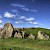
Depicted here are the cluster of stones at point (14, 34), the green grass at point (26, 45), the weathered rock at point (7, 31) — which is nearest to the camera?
the green grass at point (26, 45)

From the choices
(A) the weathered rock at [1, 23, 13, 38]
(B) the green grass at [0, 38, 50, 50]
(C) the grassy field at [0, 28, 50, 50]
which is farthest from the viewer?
(A) the weathered rock at [1, 23, 13, 38]

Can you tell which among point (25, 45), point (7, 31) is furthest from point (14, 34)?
point (25, 45)

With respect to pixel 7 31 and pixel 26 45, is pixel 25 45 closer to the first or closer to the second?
pixel 26 45

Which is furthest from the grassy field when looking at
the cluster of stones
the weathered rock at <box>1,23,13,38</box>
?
the weathered rock at <box>1,23,13,38</box>

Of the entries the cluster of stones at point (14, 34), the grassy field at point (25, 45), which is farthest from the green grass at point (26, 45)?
the cluster of stones at point (14, 34)

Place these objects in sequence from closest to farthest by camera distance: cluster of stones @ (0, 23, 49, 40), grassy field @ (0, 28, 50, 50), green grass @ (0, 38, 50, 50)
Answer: green grass @ (0, 38, 50, 50), grassy field @ (0, 28, 50, 50), cluster of stones @ (0, 23, 49, 40)

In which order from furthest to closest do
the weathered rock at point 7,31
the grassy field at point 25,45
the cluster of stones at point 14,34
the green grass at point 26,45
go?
the weathered rock at point 7,31 → the cluster of stones at point 14,34 → the grassy field at point 25,45 → the green grass at point 26,45

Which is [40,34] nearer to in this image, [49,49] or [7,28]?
[7,28]

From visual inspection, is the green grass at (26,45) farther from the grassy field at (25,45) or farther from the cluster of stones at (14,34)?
the cluster of stones at (14,34)

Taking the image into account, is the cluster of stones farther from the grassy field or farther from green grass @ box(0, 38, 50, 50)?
green grass @ box(0, 38, 50, 50)

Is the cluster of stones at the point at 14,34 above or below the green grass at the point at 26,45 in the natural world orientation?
above

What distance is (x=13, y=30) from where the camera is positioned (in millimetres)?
→ 70312

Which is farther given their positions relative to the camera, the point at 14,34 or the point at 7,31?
the point at 7,31

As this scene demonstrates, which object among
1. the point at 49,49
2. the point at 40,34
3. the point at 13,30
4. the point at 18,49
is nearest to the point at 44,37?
the point at 40,34
